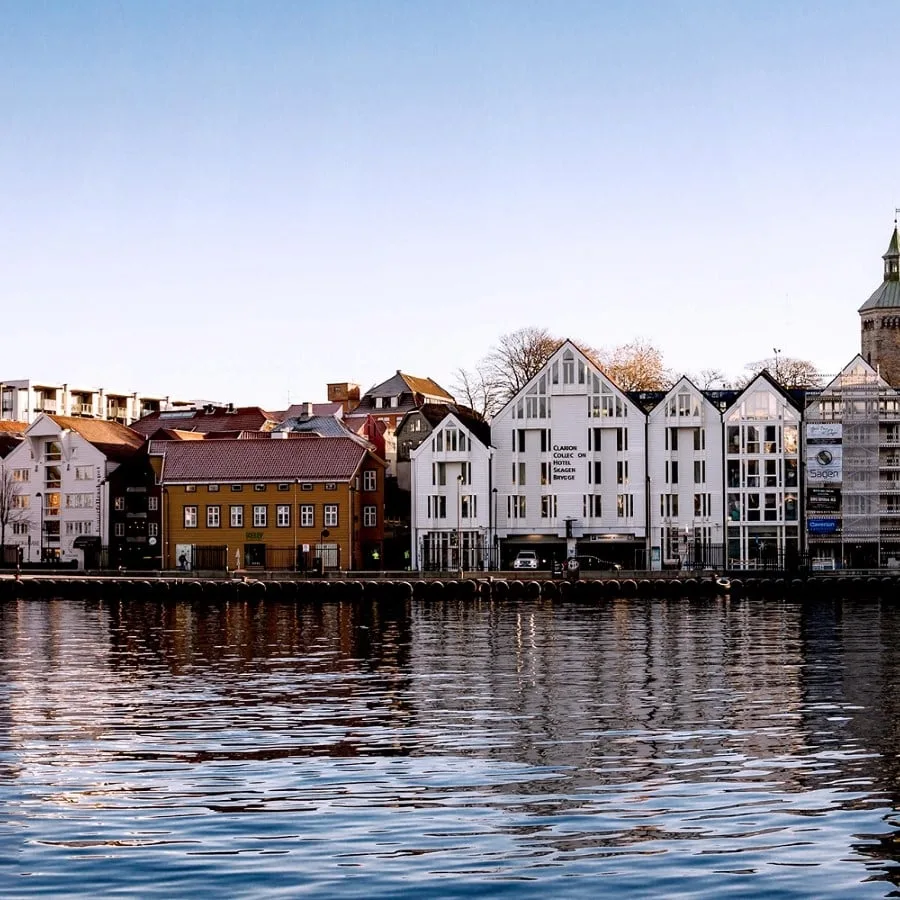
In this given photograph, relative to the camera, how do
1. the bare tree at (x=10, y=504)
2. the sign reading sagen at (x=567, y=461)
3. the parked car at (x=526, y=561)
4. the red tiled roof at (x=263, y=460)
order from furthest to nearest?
1. the bare tree at (x=10, y=504)
2. the red tiled roof at (x=263, y=460)
3. the sign reading sagen at (x=567, y=461)
4. the parked car at (x=526, y=561)

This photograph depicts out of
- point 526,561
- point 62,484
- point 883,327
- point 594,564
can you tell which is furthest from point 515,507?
point 883,327

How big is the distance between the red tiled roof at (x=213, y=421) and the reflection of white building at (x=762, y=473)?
49192 mm

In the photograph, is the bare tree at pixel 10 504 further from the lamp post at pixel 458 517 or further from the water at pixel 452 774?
the water at pixel 452 774

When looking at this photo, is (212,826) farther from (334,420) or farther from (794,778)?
(334,420)

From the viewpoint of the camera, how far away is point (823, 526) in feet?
375

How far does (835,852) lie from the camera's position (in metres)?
20.3

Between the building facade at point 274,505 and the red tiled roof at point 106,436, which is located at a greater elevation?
the red tiled roof at point 106,436

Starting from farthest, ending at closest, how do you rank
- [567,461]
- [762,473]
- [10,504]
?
[10,504], [567,461], [762,473]

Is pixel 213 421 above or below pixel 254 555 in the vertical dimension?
above

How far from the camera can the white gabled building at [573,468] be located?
116 m

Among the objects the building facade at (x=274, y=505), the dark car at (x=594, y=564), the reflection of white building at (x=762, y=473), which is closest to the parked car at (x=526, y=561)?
the dark car at (x=594, y=564)

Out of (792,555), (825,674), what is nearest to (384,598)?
(792,555)

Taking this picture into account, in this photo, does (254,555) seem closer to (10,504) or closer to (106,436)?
(106,436)

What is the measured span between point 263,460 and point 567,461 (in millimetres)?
24490
